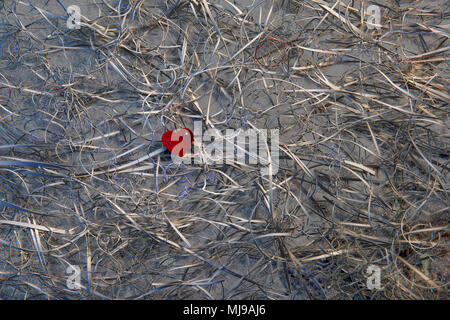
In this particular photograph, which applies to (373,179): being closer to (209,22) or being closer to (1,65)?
(209,22)

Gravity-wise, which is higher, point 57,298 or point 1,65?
point 1,65

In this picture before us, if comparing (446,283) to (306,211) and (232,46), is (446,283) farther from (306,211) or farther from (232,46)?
(232,46)

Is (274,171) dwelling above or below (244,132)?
below

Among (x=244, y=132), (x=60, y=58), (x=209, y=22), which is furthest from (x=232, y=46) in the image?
(x=60, y=58)
